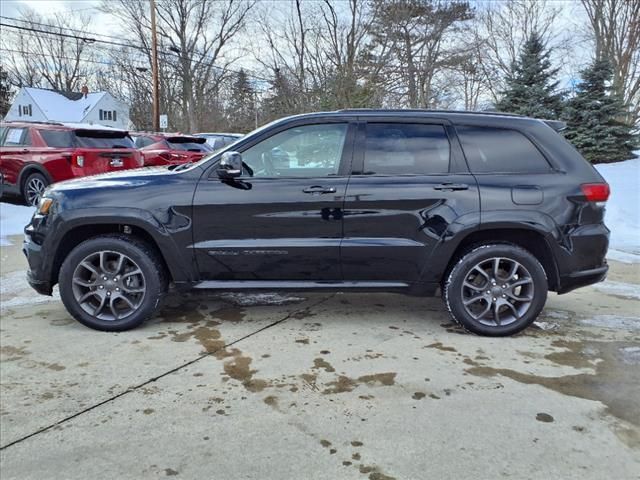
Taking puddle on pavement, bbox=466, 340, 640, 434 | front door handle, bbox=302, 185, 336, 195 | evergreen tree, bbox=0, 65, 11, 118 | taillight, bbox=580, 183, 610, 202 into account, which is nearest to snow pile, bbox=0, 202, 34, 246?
front door handle, bbox=302, 185, 336, 195

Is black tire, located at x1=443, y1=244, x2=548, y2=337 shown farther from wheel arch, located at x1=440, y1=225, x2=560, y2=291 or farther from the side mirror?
the side mirror

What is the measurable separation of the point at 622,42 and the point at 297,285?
21.1 meters

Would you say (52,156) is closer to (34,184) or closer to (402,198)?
(34,184)

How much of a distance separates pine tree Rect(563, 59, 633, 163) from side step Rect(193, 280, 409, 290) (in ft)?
45.2

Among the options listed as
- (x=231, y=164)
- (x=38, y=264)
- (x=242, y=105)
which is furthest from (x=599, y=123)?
(x=242, y=105)

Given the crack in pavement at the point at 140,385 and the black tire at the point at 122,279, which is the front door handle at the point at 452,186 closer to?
the crack in pavement at the point at 140,385

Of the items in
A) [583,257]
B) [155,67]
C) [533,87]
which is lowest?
[583,257]

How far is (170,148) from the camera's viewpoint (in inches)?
486

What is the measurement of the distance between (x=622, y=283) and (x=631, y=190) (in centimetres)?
666

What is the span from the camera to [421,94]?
20.0 meters

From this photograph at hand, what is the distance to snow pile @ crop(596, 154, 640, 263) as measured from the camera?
7.39m

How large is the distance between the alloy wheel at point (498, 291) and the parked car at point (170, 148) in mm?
9072

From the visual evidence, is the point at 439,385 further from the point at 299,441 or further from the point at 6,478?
the point at 6,478

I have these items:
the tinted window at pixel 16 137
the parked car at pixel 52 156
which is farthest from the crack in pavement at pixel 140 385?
the tinted window at pixel 16 137
